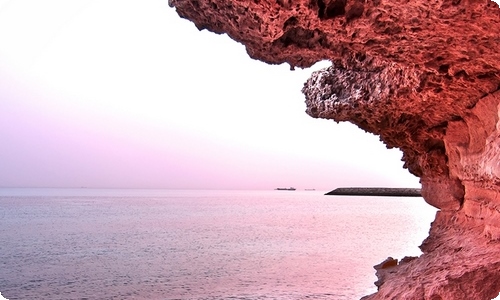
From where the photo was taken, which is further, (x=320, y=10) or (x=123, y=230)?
(x=123, y=230)

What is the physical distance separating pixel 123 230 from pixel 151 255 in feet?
43.7

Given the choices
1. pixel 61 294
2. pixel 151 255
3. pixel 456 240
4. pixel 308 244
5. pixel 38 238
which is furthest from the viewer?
pixel 38 238

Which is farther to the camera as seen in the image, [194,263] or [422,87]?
[194,263]

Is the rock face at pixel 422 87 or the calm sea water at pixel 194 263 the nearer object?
the rock face at pixel 422 87

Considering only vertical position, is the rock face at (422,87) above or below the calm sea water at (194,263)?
above

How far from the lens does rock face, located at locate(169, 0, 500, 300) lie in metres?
4.11

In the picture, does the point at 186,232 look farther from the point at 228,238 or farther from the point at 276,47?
the point at 276,47

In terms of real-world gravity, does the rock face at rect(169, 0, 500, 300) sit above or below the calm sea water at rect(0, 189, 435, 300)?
above

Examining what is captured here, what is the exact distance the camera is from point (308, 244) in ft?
79.1

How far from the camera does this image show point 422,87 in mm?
6500

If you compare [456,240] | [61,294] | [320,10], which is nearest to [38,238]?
[61,294]

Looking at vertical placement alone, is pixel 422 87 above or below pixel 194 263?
above

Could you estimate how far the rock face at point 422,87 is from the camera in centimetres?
411

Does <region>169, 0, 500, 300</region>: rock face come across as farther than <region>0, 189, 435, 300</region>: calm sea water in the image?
No
